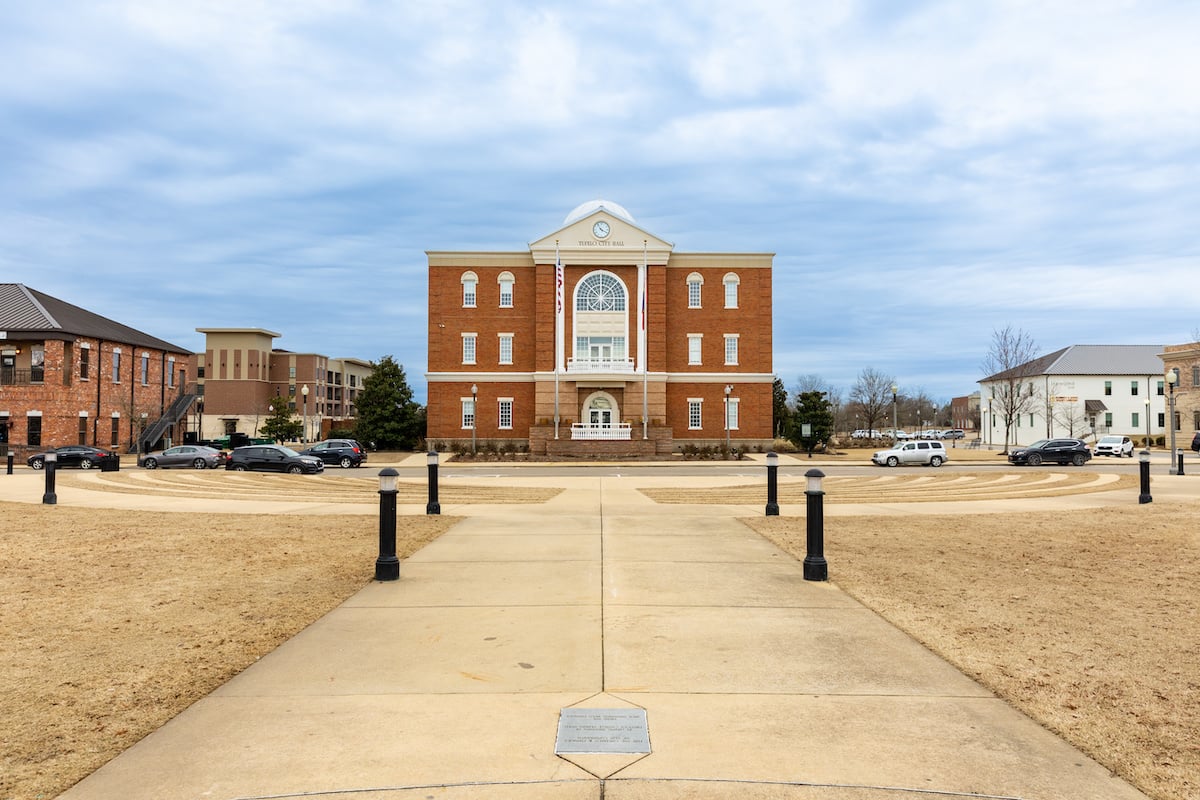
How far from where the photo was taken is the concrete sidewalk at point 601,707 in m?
3.96

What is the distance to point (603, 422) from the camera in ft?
184

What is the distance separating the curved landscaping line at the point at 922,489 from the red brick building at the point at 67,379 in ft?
147

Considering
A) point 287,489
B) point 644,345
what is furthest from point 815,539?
point 644,345

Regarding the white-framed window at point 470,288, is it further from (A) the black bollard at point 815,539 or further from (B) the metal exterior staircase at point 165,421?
(A) the black bollard at point 815,539

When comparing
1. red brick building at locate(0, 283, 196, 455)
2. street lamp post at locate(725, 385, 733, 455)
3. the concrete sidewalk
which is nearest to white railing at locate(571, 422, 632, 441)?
street lamp post at locate(725, 385, 733, 455)

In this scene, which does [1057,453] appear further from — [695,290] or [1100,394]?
[1100,394]

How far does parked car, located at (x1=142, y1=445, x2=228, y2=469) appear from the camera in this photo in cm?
3891

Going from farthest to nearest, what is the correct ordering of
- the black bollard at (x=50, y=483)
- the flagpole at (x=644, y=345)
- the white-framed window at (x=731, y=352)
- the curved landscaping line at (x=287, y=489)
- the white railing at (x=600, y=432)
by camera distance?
the white-framed window at (x=731, y=352) < the flagpole at (x=644, y=345) < the white railing at (x=600, y=432) < the curved landscaping line at (x=287, y=489) < the black bollard at (x=50, y=483)

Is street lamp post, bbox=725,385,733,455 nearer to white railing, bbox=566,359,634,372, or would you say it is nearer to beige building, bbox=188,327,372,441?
white railing, bbox=566,359,634,372

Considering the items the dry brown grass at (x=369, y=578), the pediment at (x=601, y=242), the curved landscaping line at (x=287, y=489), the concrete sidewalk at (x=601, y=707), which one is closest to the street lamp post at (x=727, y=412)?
the pediment at (x=601, y=242)

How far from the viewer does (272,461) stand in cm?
3638

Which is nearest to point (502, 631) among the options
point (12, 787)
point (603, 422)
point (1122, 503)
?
point (12, 787)

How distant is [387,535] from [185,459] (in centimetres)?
3455

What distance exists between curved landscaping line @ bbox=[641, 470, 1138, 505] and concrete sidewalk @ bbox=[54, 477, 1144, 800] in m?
12.7
